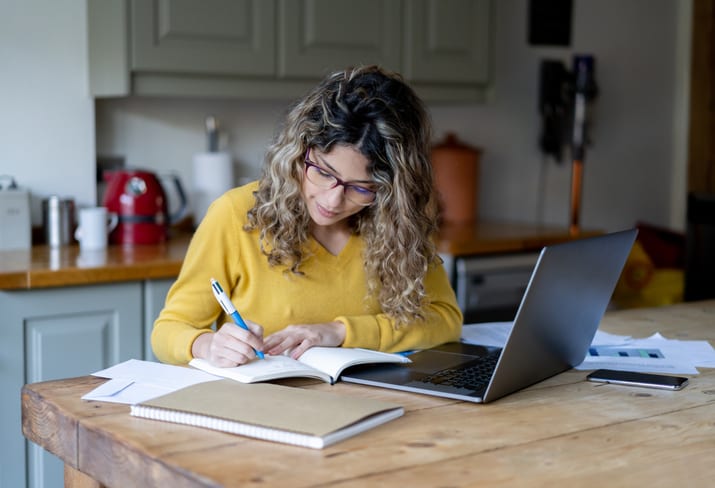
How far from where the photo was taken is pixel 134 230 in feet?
9.51

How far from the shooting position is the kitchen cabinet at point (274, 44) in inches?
109

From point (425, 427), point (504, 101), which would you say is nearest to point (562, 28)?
point (504, 101)

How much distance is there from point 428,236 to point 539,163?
2.39 m

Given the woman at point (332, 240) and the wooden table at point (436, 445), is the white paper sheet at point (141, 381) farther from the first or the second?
the woman at point (332, 240)

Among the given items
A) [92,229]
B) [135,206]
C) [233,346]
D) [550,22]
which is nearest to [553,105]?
[550,22]

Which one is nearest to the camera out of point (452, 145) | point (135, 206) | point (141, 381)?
point (141, 381)

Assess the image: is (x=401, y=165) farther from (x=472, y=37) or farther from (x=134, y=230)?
(x=472, y=37)

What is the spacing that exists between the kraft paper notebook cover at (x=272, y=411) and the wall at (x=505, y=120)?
72.0 inches

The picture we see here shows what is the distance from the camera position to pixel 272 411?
4.00 feet

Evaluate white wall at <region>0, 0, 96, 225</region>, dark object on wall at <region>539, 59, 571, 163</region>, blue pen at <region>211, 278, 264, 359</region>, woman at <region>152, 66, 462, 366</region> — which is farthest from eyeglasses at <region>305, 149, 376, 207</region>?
dark object on wall at <region>539, 59, 571, 163</region>

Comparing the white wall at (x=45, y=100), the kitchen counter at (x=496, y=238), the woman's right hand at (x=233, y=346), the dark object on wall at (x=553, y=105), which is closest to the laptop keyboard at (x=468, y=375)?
the woman's right hand at (x=233, y=346)

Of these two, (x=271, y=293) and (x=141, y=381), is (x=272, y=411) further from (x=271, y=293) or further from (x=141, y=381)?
(x=271, y=293)

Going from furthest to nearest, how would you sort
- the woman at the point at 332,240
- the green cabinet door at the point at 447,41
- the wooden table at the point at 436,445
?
the green cabinet door at the point at 447,41 < the woman at the point at 332,240 < the wooden table at the point at 436,445

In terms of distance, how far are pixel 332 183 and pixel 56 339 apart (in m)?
1.12
